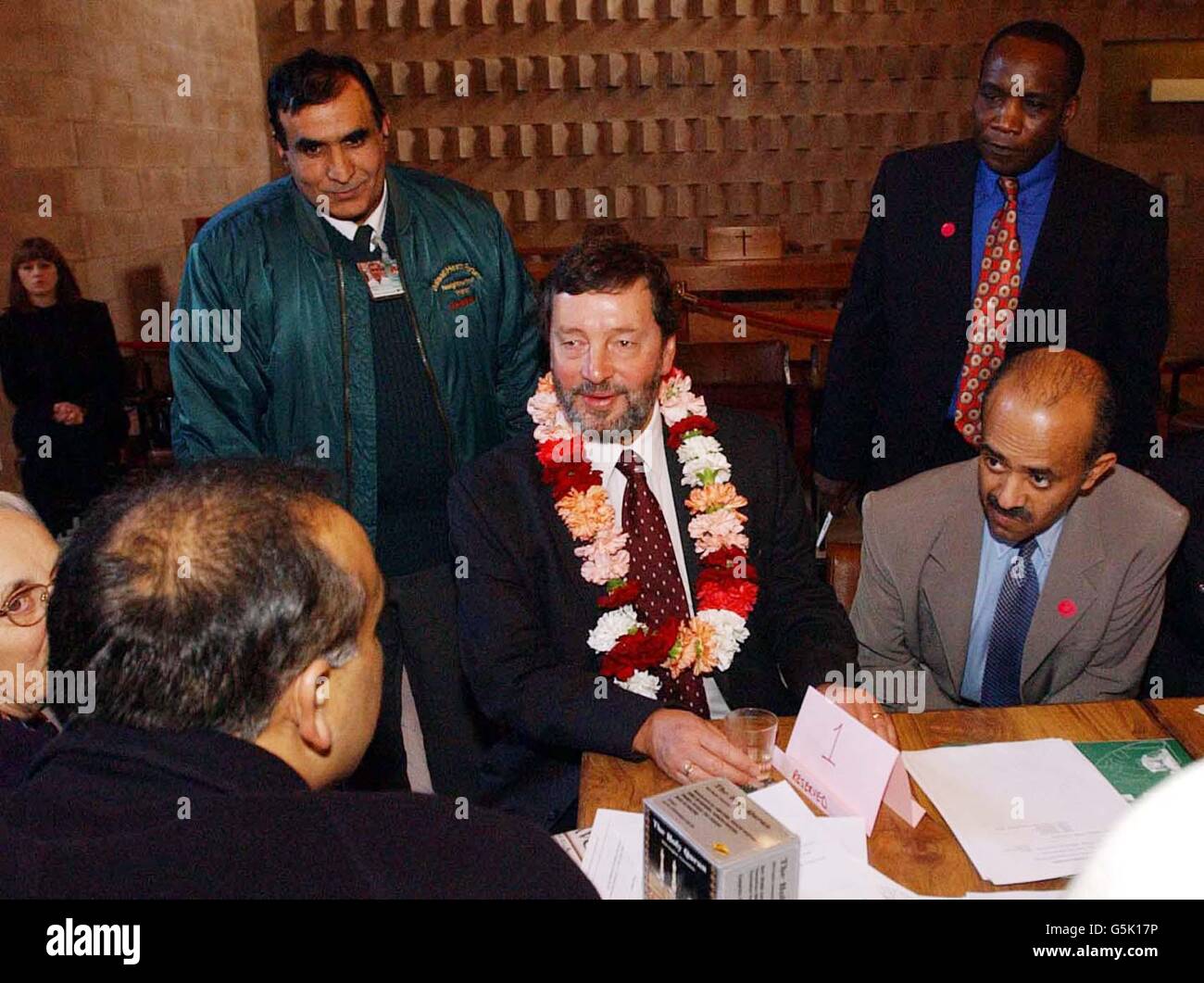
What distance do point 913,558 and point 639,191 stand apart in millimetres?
7583

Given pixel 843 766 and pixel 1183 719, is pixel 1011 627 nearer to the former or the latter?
pixel 1183 719

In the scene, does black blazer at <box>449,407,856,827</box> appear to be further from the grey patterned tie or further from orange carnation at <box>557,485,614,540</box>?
the grey patterned tie

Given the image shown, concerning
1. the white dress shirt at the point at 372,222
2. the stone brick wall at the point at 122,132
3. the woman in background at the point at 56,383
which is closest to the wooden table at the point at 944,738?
the white dress shirt at the point at 372,222

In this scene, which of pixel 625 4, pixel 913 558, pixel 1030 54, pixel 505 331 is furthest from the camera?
pixel 625 4

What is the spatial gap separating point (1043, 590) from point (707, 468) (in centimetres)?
73

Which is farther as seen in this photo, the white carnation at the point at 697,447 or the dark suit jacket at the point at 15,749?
the white carnation at the point at 697,447

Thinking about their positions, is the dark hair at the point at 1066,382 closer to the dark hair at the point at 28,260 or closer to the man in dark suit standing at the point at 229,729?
the man in dark suit standing at the point at 229,729

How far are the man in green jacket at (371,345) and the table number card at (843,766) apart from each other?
4.26 ft

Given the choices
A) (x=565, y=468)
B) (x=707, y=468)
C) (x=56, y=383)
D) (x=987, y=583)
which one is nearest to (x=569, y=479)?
(x=565, y=468)

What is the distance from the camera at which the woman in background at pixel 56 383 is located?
17.3 feet

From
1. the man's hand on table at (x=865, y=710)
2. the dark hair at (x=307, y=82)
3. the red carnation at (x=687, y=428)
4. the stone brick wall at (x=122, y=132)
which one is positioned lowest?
the man's hand on table at (x=865, y=710)
